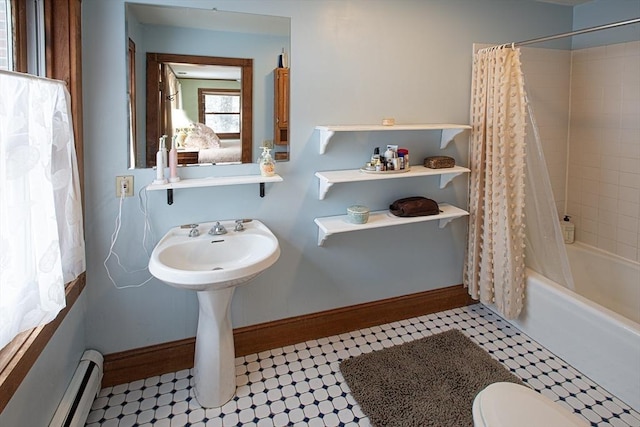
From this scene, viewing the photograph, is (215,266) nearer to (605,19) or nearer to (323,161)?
(323,161)

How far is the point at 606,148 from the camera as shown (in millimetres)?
2875

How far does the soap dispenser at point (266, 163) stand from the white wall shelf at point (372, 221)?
44 cm

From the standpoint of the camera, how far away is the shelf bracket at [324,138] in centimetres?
223

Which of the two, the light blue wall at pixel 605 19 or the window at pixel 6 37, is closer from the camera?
the window at pixel 6 37

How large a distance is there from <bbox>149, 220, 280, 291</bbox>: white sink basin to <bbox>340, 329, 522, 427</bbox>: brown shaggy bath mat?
0.88 metres

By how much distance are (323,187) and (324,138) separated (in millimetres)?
286

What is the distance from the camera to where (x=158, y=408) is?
1.99 m

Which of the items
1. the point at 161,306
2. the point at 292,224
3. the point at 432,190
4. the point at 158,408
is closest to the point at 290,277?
the point at 292,224

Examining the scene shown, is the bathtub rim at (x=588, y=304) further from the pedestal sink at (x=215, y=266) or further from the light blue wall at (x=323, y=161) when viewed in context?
the pedestal sink at (x=215, y=266)

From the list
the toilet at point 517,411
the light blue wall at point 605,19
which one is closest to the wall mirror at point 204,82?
the toilet at point 517,411

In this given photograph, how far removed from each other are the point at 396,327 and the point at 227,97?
6.12ft

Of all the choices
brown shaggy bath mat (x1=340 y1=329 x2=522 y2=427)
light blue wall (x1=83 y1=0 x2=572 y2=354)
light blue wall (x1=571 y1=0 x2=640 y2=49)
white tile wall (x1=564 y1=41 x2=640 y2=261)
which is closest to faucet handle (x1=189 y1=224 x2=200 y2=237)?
light blue wall (x1=83 y1=0 x2=572 y2=354)

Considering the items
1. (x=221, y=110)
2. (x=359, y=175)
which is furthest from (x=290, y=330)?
(x=221, y=110)

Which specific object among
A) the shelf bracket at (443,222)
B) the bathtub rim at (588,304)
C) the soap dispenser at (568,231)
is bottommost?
the bathtub rim at (588,304)
